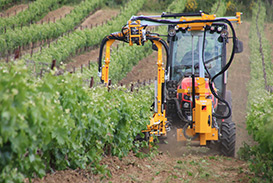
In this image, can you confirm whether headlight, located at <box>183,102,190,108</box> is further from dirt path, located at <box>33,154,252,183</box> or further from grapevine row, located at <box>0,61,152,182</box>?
grapevine row, located at <box>0,61,152,182</box>

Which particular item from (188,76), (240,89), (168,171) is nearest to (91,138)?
(168,171)

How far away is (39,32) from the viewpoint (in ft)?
78.3

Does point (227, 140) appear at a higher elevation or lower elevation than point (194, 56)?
lower

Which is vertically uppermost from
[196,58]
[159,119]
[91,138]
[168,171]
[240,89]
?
[196,58]

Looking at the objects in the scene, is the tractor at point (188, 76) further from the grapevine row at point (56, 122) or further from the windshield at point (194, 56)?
the grapevine row at point (56, 122)

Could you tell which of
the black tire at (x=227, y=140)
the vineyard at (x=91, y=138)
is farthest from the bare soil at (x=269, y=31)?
the black tire at (x=227, y=140)

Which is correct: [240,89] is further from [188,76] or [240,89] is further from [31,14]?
[31,14]

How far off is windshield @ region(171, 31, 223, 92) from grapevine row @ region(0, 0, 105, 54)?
39.5ft

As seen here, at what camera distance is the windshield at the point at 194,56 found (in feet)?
31.6

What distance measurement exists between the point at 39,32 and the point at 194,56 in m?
16.0

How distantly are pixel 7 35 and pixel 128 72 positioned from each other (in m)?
6.48

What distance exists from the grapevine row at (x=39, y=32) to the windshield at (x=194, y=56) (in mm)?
12049

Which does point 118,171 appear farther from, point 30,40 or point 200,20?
point 30,40

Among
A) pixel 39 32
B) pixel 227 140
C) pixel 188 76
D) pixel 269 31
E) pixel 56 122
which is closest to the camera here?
pixel 56 122
